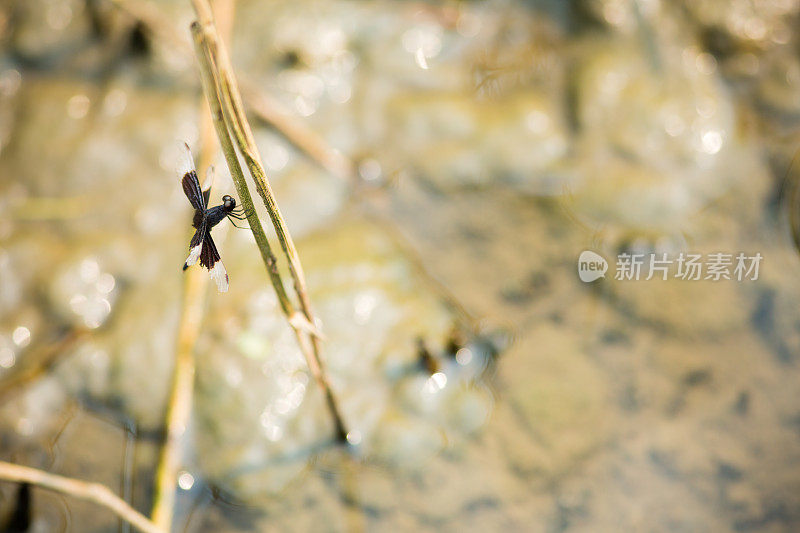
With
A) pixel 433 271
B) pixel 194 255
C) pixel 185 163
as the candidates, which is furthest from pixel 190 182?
pixel 433 271

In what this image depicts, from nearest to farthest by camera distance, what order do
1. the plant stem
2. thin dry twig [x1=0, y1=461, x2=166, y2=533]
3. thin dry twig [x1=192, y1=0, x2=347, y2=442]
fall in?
thin dry twig [x1=192, y1=0, x2=347, y2=442], thin dry twig [x1=0, y1=461, x2=166, y2=533], the plant stem

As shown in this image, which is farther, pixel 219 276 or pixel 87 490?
pixel 87 490

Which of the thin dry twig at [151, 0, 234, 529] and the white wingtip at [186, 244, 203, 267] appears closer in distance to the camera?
the white wingtip at [186, 244, 203, 267]

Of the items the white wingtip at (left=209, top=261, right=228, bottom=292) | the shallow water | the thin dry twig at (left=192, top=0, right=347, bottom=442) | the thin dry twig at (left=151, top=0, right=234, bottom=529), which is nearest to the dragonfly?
the white wingtip at (left=209, top=261, right=228, bottom=292)

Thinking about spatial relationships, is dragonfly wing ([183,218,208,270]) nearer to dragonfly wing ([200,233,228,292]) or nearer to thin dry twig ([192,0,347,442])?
dragonfly wing ([200,233,228,292])

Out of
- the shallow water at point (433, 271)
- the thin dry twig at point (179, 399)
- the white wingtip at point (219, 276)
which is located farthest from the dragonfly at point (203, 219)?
the shallow water at point (433, 271)

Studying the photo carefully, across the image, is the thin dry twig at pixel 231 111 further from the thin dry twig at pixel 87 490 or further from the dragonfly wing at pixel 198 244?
the thin dry twig at pixel 87 490

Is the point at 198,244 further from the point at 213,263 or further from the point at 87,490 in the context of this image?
the point at 87,490
